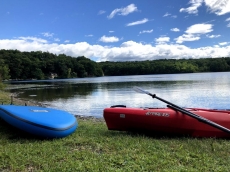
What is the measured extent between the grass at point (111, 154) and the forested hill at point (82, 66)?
281ft

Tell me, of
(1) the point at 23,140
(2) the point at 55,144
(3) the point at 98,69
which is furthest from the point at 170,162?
(3) the point at 98,69

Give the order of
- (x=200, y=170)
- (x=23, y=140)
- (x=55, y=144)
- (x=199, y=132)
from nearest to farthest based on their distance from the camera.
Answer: (x=200, y=170) < (x=55, y=144) < (x=23, y=140) < (x=199, y=132)

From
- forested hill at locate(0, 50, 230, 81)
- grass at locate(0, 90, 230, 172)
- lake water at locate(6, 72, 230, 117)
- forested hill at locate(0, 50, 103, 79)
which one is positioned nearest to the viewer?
grass at locate(0, 90, 230, 172)

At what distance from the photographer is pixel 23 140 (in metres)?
4.60

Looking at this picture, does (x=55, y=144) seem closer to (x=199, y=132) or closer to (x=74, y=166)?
(x=74, y=166)

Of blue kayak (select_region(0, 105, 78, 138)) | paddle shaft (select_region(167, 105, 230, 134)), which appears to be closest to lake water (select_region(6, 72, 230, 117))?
blue kayak (select_region(0, 105, 78, 138))

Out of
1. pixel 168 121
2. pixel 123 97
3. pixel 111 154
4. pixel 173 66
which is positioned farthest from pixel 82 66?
pixel 111 154

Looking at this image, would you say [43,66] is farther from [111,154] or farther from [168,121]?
[111,154]

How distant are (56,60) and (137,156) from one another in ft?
340

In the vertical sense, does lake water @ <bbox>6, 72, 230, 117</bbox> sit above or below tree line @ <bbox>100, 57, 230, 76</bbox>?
below

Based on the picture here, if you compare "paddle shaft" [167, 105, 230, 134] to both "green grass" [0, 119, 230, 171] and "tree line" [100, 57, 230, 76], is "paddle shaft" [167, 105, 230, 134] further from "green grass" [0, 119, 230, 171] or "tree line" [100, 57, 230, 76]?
"tree line" [100, 57, 230, 76]

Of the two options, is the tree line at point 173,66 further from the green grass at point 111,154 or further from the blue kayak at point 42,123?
the blue kayak at point 42,123

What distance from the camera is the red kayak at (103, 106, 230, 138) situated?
493 cm

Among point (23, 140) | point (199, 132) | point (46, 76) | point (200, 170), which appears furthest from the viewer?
point (46, 76)
